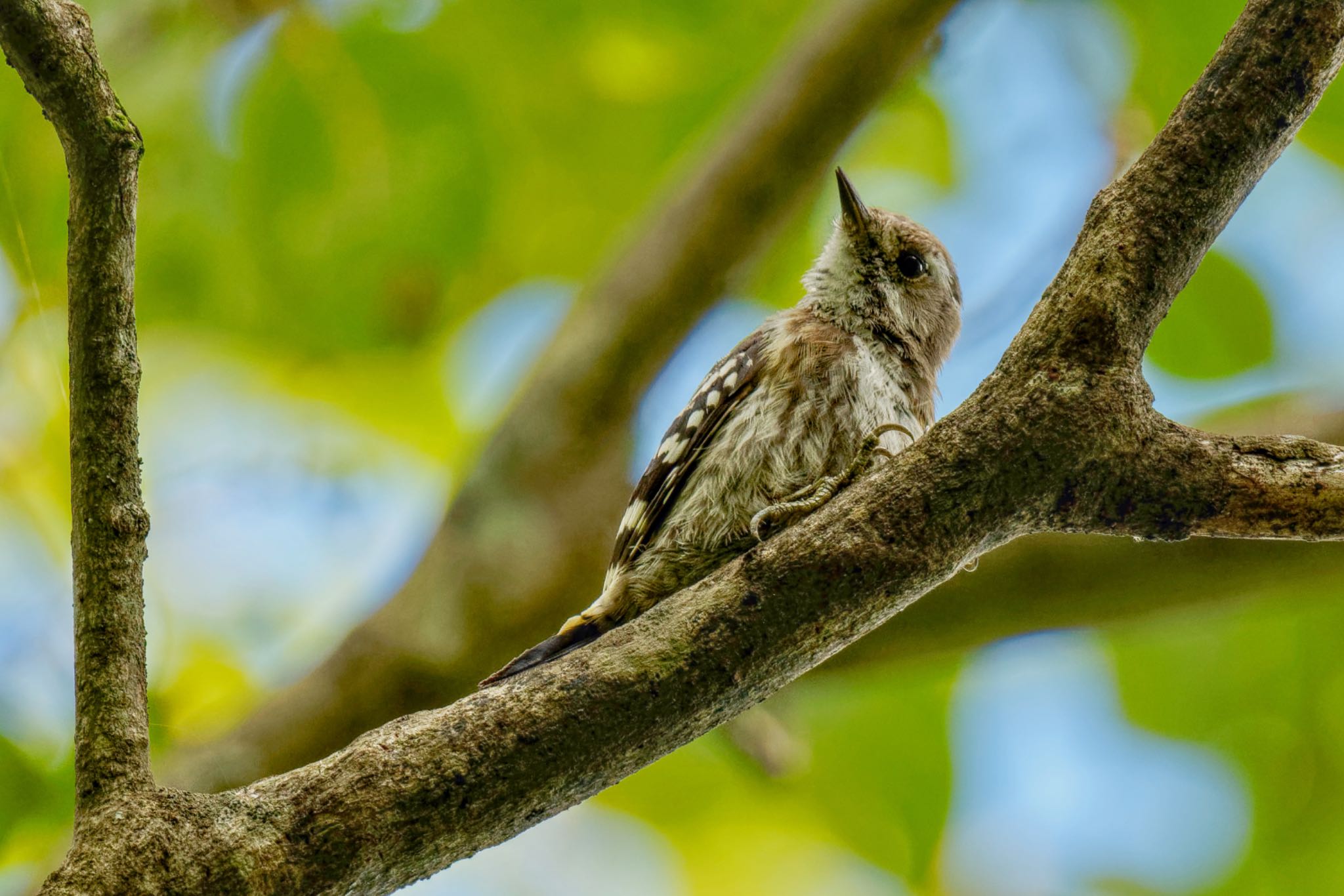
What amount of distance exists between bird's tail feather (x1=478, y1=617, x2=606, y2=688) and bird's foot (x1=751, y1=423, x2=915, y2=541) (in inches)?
21.3

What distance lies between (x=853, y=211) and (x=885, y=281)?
0.37m

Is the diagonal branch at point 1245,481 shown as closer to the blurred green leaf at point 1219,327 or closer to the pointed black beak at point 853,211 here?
the pointed black beak at point 853,211

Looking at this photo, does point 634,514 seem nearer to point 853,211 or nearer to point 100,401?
point 853,211

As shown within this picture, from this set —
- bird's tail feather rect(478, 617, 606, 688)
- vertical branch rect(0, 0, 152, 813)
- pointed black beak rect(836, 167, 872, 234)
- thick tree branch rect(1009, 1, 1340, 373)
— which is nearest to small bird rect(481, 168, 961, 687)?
bird's tail feather rect(478, 617, 606, 688)

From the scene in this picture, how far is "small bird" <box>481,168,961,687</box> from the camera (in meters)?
3.56

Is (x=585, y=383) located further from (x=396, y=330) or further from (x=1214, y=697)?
(x=1214, y=697)

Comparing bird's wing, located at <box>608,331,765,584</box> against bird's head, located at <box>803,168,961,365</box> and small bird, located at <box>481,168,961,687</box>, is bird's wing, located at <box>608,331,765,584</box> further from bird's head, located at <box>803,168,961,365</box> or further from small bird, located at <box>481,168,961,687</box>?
bird's head, located at <box>803,168,961,365</box>

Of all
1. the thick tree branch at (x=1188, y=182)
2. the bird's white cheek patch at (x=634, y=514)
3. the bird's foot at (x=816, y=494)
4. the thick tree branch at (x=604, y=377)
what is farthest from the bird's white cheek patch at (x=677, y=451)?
the thick tree branch at (x=1188, y=182)

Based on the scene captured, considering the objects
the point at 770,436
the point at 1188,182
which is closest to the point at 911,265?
the point at 770,436

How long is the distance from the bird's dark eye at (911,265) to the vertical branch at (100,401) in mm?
3446

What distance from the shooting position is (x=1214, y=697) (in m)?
5.09

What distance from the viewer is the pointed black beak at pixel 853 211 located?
4.92m

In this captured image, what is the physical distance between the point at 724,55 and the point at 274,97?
2.18 m

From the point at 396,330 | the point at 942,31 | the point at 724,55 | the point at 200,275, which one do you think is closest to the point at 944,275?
the point at 942,31
